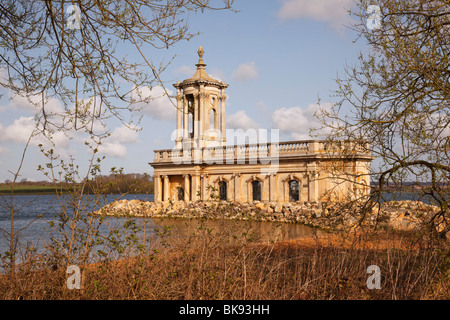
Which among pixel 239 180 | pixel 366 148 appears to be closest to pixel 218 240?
pixel 366 148

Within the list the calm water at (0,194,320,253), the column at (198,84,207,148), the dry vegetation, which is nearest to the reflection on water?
the calm water at (0,194,320,253)

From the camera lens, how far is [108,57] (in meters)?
7.91

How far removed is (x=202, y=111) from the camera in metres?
37.1

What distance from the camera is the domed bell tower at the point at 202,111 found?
37.1 metres

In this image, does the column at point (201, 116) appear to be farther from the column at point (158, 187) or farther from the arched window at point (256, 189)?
the arched window at point (256, 189)

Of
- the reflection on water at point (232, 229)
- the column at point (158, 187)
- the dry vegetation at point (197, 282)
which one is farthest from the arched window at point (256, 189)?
the dry vegetation at point (197, 282)

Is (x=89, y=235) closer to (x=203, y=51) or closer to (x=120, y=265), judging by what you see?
(x=120, y=265)

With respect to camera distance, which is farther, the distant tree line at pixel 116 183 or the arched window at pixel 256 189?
the arched window at pixel 256 189

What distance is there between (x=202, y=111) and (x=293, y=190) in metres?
10.3

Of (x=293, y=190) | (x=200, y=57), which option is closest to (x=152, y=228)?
(x=293, y=190)

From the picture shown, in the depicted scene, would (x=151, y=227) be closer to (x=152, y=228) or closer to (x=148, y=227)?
(x=152, y=228)

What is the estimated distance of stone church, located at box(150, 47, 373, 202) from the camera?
3067cm
